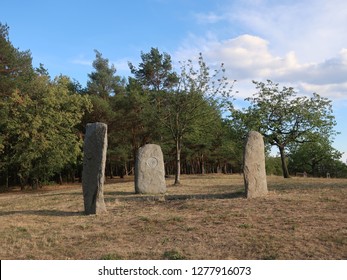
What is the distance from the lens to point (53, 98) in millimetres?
31953

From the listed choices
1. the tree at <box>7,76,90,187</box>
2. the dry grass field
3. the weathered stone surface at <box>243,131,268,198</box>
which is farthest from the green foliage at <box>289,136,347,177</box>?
the dry grass field

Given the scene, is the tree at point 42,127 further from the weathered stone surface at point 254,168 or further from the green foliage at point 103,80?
the weathered stone surface at point 254,168

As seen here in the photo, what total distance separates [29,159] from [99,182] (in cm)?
2082

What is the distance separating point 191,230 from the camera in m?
9.29

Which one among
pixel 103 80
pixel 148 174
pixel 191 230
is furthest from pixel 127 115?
pixel 191 230

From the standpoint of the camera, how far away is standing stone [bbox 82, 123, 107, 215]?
40.0 ft

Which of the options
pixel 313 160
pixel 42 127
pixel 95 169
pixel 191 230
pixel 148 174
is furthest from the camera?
pixel 313 160

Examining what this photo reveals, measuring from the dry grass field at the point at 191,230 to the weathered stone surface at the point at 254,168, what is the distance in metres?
0.46

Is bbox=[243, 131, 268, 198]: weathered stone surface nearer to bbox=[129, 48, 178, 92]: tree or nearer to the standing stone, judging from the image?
the standing stone

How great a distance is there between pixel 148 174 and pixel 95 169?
552 cm

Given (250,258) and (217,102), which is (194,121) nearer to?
(217,102)

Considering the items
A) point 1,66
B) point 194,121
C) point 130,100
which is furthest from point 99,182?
point 130,100

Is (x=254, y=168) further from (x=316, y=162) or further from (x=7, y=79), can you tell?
(x=316, y=162)

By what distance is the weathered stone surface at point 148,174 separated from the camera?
17.4 metres
